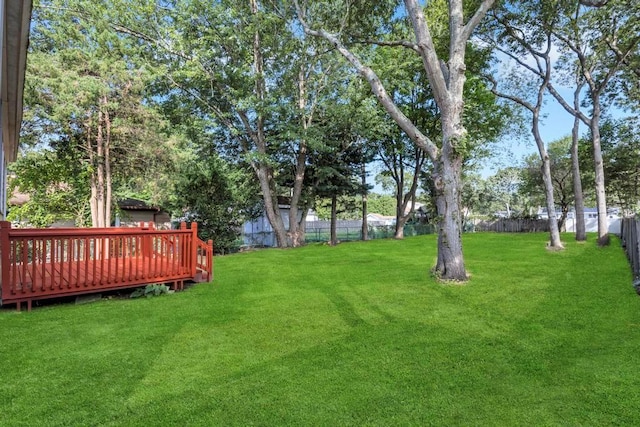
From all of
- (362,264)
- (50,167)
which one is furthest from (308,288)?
(50,167)

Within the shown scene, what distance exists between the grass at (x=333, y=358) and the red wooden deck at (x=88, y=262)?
1.18ft

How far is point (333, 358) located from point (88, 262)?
472cm

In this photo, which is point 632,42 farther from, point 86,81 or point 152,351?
point 86,81

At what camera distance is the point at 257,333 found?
412 cm

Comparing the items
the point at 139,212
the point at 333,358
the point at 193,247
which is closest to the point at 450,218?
the point at 333,358

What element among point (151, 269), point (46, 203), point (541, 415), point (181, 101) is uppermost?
point (181, 101)

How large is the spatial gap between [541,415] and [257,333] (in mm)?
2802

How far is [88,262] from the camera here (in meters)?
5.91

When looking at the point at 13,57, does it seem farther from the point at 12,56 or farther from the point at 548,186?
the point at 548,186

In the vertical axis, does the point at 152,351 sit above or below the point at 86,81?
below

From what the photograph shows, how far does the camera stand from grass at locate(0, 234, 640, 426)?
8.13 ft

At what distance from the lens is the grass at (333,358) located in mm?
2477

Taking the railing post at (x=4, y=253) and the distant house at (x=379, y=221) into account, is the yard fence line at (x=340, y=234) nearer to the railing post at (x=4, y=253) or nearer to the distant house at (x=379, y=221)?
the distant house at (x=379, y=221)

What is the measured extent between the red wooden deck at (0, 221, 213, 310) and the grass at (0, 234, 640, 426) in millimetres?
359
